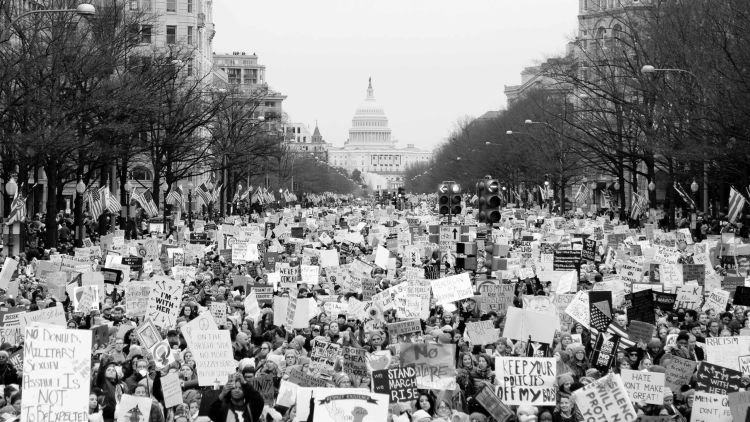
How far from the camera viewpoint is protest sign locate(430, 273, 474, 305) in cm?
2250

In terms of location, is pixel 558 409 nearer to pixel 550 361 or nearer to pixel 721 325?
pixel 550 361

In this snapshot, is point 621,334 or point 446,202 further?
point 446,202

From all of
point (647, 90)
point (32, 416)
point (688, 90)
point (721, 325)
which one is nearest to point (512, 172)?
point (647, 90)

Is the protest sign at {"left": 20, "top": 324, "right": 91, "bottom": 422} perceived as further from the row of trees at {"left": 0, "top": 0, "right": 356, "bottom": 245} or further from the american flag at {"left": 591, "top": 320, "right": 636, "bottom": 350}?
the row of trees at {"left": 0, "top": 0, "right": 356, "bottom": 245}

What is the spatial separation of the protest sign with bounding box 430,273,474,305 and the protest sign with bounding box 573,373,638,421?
351 inches

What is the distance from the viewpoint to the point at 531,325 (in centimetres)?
1828

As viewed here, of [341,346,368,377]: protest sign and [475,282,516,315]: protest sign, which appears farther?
[475,282,516,315]: protest sign

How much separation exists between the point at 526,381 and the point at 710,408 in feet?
5.15

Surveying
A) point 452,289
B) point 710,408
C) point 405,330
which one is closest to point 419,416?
point 710,408

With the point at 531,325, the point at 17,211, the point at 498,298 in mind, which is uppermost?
the point at 17,211

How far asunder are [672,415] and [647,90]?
38.9m

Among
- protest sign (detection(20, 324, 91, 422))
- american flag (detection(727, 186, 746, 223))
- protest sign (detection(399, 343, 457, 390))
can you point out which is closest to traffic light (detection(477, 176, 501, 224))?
american flag (detection(727, 186, 746, 223))

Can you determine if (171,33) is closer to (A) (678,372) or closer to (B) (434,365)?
(A) (678,372)

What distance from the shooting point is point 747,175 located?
1746 inches
